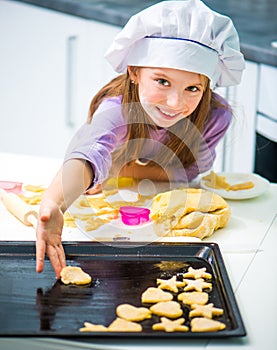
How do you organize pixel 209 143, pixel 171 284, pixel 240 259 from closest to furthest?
1. pixel 171 284
2. pixel 240 259
3. pixel 209 143

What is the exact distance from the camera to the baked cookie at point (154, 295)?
118 centimetres

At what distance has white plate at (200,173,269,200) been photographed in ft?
5.27

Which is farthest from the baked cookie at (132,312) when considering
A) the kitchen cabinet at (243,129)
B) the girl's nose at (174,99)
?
the kitchen cabinet at (243,129)

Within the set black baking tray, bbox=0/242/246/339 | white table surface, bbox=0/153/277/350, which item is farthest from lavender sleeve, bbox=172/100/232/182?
black baking tray, bbox=0/242/246/339

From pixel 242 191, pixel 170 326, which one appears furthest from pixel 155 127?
pixel 170 326

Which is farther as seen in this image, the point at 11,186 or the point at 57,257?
the point at 11,186

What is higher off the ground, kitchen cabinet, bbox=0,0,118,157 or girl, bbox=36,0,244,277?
girl, bbox=36,0,244,277

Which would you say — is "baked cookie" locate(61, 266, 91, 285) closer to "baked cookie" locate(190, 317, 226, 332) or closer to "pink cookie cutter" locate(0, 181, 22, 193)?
"baked cookie" locate(190, 317, 226, 332)

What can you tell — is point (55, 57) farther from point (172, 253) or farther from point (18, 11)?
point (172, 253)

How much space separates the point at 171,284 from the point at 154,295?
0.16 feet

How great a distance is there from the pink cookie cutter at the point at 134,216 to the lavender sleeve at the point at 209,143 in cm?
25

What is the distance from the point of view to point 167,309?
1.14 meters

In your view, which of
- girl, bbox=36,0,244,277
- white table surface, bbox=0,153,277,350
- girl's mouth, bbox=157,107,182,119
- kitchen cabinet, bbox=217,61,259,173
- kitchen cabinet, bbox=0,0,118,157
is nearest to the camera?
white table surface, bbox=0,153,277,350

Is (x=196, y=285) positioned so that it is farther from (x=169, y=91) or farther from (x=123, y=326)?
(x=169, y=91)
